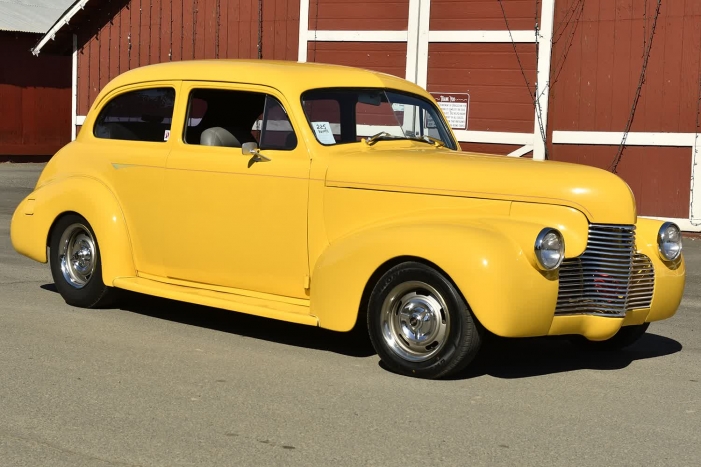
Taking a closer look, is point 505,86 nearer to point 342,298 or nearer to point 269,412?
point 342,298

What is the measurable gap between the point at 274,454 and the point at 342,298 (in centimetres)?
201

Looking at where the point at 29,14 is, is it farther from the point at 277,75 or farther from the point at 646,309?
the point at 646,309

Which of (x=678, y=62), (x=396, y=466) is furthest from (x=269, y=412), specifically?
(x=678, y=62)

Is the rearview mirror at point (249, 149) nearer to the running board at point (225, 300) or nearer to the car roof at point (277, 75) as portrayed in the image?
the car roof at point (277, 75)

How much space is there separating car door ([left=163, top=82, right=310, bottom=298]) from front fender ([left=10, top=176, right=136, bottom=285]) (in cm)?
42

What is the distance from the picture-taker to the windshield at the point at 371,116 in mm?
7676

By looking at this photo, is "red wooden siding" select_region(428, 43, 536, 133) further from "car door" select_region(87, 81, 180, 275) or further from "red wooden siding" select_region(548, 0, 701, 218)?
"car door" select_region(87, 81, 180, 275)

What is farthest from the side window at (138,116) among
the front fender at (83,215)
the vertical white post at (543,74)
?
the vertical white post at (543,74)

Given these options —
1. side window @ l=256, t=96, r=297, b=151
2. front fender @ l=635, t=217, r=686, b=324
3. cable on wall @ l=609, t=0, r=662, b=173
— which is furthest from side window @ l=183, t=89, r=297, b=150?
cable on wall @ l=609, t=0, r=662, b=173

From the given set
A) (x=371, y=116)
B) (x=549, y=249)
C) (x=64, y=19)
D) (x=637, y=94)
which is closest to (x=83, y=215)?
(x=371, y=116)

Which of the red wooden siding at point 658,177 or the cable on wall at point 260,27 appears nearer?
the red wooden siding at point 658,177

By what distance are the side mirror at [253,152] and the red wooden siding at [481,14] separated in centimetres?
941

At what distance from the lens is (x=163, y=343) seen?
7566 millimetres

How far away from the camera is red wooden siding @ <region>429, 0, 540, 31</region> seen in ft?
53.4
